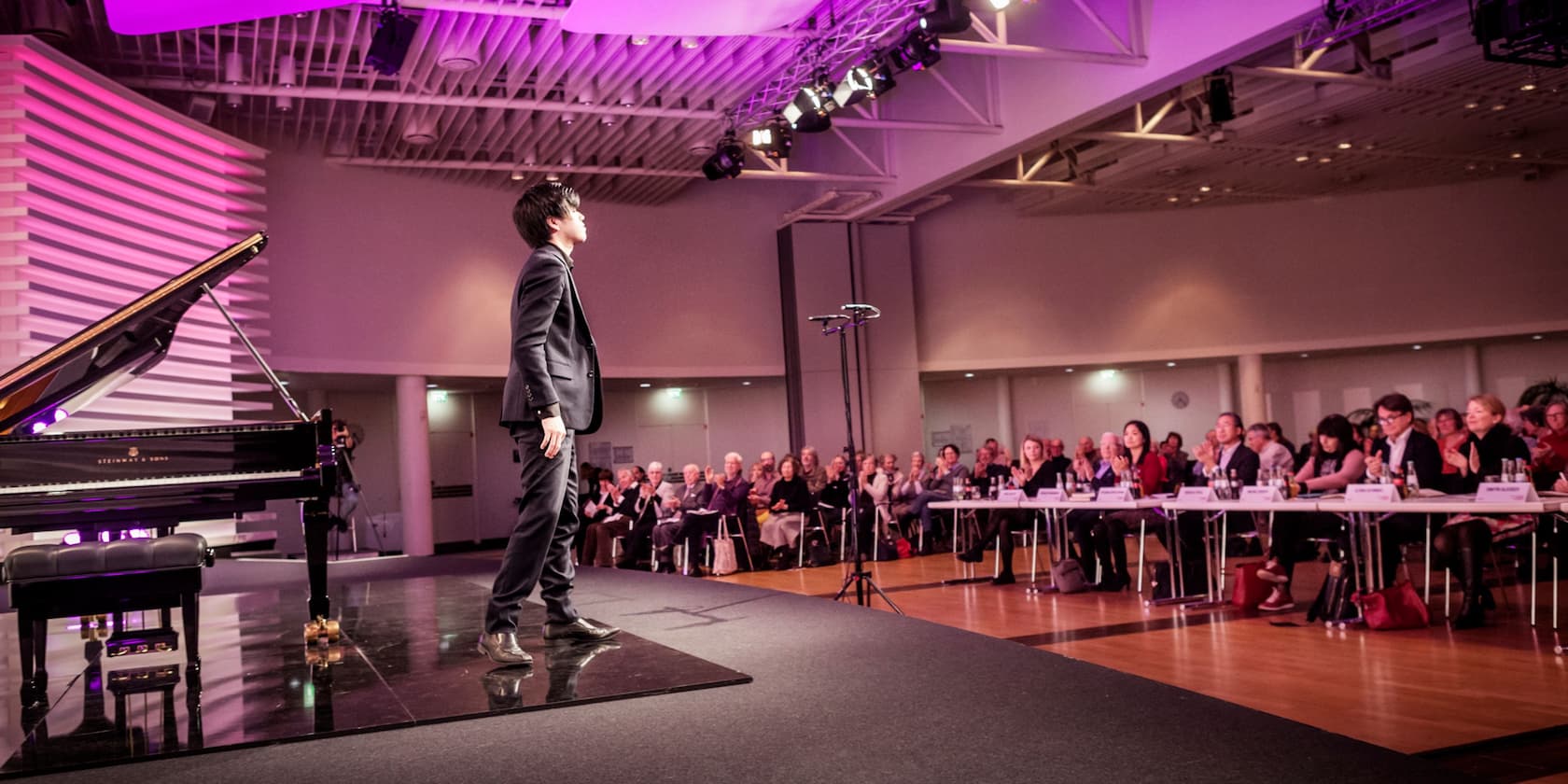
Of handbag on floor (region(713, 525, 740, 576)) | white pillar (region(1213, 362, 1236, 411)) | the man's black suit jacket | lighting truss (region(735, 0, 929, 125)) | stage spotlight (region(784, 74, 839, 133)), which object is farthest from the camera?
white pillar (region(1213, 362, 1236, 411))

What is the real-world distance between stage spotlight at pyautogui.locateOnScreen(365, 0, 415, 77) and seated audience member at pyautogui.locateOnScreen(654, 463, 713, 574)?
4.57 m

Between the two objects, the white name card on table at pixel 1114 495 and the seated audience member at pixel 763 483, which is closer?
the white name card on table at pixel 1114 495

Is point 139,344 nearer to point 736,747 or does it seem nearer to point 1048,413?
point 736,747

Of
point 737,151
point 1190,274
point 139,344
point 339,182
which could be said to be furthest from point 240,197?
point 1190,274

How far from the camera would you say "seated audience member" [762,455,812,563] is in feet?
34.0

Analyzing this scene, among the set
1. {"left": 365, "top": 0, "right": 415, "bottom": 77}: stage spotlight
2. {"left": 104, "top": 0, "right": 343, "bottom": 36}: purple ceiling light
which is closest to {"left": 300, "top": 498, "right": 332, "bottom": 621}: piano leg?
{"left": 104, "top": 0, "right": 343, "bottom": 36}: purple ceiling light

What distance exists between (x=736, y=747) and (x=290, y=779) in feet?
3.03

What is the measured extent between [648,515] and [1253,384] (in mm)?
8681

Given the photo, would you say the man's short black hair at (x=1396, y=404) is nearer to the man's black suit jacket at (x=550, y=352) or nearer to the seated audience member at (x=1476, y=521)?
the seated audience member at (x=1476, y=521)

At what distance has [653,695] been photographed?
2.95 m

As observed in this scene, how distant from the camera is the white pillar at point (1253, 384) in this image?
1493cm

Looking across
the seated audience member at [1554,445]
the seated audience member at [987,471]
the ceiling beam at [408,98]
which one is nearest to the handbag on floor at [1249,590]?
the seated audience member at [1554,445]

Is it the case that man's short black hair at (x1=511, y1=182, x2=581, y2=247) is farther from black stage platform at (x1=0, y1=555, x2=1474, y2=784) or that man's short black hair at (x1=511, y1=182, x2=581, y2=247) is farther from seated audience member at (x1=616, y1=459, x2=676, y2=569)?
seated audience member at (x1=616, y1=459, x2=676, y2=569)

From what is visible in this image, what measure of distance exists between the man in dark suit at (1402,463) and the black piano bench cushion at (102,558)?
16.7 ft
